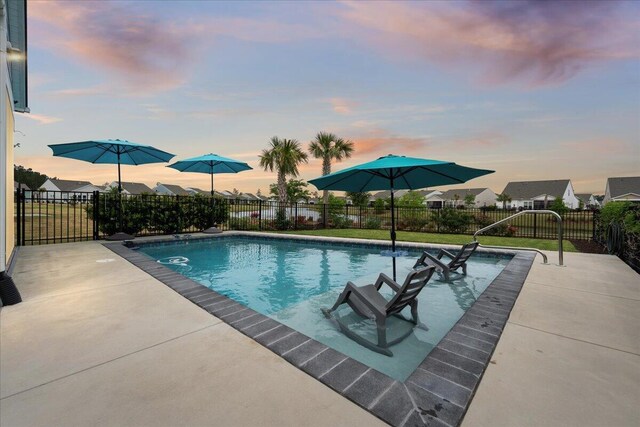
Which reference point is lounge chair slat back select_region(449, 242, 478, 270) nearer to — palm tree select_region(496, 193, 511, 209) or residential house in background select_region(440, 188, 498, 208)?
palm tree select_region(496, 193, 511, 209)

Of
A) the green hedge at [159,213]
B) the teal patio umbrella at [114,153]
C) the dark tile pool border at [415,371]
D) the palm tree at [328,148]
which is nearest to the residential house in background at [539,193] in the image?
the palm tree at [328,148]

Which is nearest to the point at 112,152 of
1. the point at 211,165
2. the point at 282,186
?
the point at 211,165

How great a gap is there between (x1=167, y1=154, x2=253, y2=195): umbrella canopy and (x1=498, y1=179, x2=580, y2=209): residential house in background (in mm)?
62633

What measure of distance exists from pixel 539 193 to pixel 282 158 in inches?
2441

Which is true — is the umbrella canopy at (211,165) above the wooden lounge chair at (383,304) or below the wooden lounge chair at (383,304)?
above

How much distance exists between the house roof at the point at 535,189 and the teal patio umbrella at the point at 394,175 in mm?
66491

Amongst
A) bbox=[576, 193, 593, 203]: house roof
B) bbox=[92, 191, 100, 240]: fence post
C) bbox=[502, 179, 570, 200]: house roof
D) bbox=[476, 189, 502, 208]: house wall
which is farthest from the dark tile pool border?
bbox=[576, 193, 593, 203]: house roof

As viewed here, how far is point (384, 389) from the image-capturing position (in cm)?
195

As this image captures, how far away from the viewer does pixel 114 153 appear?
1000 centimetres

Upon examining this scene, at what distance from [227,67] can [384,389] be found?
11405 mm

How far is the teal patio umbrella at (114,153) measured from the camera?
28.8 ft

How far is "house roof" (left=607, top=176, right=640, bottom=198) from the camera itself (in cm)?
4139

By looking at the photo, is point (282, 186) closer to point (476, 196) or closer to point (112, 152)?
point (112, 152)

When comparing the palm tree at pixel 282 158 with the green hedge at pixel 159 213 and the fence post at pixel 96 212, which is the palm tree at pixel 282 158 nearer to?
the green hedge at pixel 159 213
